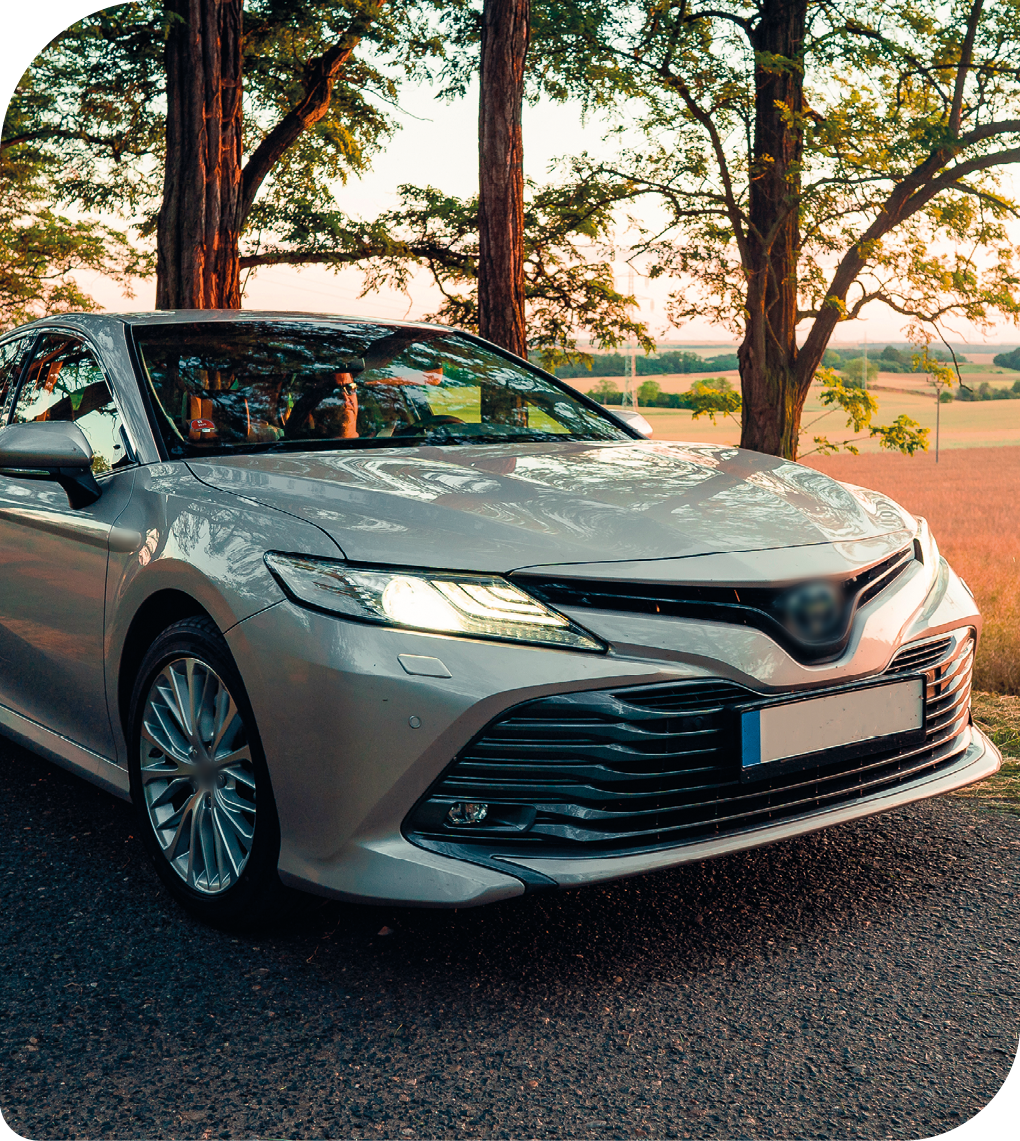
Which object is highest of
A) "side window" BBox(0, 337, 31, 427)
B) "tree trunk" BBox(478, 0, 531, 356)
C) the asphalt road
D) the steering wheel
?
"tree trunk" BBox(478, 0, 531, 356)

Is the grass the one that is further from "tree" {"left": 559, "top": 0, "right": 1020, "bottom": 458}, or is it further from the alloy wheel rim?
"tree" {"left": 559, "top": 0, "right": 1020, "bottom": 458}

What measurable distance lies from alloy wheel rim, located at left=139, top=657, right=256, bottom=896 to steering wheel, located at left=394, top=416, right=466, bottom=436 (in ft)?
3.44

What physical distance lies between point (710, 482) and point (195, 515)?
4.22ft

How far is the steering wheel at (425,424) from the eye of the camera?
3.44m

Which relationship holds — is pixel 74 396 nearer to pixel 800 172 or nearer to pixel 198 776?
pixel 198 776

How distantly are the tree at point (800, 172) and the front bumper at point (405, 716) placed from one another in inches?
424

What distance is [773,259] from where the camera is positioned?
13453 millimetres

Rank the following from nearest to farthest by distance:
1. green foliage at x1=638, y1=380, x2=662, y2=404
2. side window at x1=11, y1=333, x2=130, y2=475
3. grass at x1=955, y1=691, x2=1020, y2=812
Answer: side window at x1=11, y1=333, x2=130, y2=475 → grass at x1=955, y1=691, x2=1020, y2=812 → green foliage at x1=638, y1=380, x2=662, y2=404

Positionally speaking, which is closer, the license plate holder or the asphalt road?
the asphalt road

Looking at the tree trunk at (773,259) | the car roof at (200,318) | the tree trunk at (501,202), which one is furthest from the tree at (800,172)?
the car roof at (200,318)

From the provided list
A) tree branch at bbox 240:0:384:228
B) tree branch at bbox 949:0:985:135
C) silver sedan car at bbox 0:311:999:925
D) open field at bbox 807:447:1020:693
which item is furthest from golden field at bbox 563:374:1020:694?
tree branch at bbox 240:0:384:228

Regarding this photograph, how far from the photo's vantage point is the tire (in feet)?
8.39

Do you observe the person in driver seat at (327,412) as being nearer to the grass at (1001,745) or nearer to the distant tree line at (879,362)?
the grass at (1001,745)

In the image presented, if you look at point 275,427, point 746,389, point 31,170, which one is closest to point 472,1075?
point 275,427
